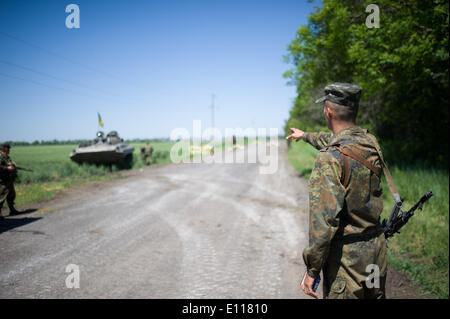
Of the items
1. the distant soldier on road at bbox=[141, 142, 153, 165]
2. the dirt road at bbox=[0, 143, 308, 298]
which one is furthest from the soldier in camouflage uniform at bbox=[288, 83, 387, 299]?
the distant soldier on road at bbox=[141, 142, 153, 165]

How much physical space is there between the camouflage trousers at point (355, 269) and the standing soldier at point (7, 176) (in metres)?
2.55

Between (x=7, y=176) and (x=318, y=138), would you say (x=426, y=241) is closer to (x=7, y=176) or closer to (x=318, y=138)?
(x=318, y=138)

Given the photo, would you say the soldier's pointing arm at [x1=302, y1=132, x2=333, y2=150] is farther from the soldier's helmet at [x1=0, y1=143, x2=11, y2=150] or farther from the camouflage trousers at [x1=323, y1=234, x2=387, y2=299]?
the soldier's helmet at [x1=0, y1=143, x2=11, y2=150]

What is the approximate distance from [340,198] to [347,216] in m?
0.21

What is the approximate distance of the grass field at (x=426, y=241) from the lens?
4.16 m

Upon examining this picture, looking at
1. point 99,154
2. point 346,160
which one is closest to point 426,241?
A: point 346,160

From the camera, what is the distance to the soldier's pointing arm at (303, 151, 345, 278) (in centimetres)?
179

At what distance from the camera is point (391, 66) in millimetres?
7957

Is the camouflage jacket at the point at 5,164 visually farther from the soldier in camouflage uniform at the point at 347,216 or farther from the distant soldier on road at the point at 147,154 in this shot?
the distant soldier on road at the point at 147,154

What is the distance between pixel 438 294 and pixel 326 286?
3.08m
